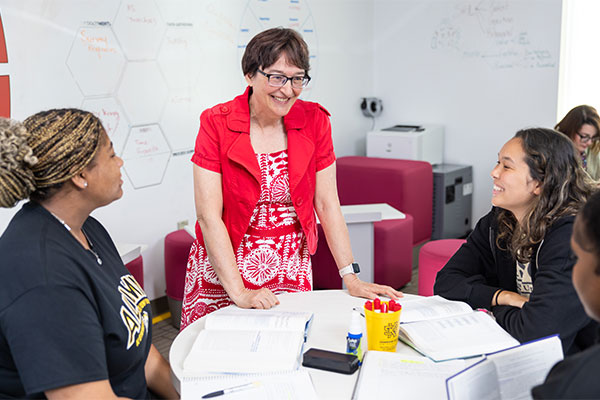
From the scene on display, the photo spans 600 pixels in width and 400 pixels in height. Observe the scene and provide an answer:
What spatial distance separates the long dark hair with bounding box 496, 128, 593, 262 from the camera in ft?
5.47

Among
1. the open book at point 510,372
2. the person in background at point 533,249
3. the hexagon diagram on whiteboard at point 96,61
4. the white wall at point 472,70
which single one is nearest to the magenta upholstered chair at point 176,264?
the hexagon diagram on whiteboard at point 96,61

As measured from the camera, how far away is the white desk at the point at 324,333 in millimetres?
1319

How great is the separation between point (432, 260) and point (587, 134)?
4.10ft

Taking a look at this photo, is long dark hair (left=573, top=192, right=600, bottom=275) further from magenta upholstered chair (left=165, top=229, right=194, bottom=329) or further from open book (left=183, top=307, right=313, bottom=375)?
magenta upholstered chair (left=165, top=229, right=194, bottom=329)

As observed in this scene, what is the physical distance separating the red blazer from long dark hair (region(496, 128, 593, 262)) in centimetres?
66

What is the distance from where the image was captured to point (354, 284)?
6.10 ft

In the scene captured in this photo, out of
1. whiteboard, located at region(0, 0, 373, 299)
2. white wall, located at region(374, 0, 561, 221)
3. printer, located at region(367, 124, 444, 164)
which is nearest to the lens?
whiteboard, located at region(0, 0, 373, 299)

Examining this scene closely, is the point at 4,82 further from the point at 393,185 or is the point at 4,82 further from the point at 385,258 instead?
the point at 393,185

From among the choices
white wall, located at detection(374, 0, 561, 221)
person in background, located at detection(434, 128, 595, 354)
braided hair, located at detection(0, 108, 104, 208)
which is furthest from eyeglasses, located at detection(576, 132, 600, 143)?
braided hair, located at detection(0, 108, 104, 208)

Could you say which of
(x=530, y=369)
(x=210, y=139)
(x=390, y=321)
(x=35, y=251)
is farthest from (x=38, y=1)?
(x=530, y=369)

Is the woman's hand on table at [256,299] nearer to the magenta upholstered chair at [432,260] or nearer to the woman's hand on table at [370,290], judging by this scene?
the woman's hand on table at [370,290]

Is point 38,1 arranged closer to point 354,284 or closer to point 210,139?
point 210,139

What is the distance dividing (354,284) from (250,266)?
1.13 ft

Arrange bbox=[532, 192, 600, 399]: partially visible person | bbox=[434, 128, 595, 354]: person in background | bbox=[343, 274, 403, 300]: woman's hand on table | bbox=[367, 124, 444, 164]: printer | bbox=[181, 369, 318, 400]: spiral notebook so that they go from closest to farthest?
bbox=[532, 192, 600, 399]: partially visible person
bbox=[181, 369, 318, 400]: spiral notebook
bbox=[434, 128, 595, 354]: person in background
bbox=[343, 274, 403, 300]: woman's hand on table
bbox=[367, 124, 444, 164]: printer
